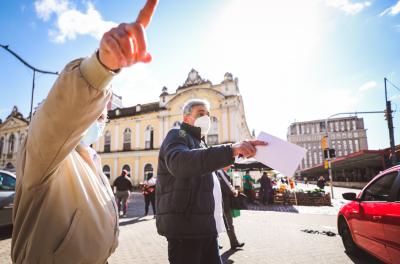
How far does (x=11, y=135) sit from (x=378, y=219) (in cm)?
4972

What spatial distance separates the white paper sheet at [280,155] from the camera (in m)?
1.72

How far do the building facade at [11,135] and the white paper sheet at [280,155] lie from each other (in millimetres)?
46085

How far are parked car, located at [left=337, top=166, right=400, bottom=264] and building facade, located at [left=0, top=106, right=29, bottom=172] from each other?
45.5 meters

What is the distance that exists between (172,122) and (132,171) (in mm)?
7829

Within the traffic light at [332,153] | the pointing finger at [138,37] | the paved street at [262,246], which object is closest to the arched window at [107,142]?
the paved street at [262,246]

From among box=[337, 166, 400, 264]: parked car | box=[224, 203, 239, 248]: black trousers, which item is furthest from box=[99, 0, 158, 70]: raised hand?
box=[224, 203, 239, 248]: black trousers

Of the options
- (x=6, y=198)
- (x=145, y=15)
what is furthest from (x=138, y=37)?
(x=6, y=198)

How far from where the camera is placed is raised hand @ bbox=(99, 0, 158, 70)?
0.81m

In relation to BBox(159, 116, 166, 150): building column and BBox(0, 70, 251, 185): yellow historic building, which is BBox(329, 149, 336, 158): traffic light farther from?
BBox(159, 116, 166, 150): building column

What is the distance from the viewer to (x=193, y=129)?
2.49 metres

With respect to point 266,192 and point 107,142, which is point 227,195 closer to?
point 266,192

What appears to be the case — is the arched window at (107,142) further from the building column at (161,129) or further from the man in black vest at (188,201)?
the man in black vest at (188,201)

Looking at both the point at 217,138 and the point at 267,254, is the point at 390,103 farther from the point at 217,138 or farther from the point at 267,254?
Answer: the point at 267,254

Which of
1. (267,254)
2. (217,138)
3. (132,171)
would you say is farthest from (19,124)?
(267,254)
